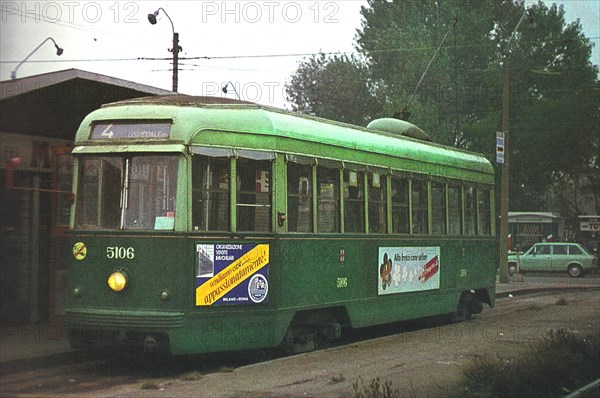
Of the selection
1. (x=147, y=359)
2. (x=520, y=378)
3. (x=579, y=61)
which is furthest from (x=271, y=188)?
(x=579, y=61)

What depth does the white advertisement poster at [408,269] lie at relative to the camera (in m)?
14.8

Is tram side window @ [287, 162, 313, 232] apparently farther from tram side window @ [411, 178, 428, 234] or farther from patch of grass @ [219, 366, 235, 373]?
tram side window @ [411, 178, 428, 234]

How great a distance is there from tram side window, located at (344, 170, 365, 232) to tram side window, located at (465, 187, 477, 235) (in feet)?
14.8

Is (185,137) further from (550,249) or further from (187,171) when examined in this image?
(550,249)

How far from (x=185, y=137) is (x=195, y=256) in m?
1.37

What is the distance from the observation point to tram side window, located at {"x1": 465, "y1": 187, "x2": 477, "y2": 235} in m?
18.0

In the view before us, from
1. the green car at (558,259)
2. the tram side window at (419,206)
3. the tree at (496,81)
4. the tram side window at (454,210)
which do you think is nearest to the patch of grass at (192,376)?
the tram side window at (419,206)

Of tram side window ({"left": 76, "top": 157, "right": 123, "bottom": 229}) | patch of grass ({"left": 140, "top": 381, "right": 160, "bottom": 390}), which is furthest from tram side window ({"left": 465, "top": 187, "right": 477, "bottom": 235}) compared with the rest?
patch of grass ({"left": 140, "top": 381, "right": 160, "bottom": 390})

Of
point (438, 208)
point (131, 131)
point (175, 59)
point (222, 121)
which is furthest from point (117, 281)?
point (175, 59)

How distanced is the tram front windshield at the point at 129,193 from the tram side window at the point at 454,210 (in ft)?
23.9

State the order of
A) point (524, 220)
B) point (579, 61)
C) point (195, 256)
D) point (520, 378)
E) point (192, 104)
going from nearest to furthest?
point (520, 378)
point (195, 256)
point (192, 104)
point (524, 220)
point (579, 61)

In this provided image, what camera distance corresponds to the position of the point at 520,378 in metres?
9.48

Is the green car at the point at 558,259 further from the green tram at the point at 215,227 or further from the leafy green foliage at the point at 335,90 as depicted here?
the green tram at the point at 215,227

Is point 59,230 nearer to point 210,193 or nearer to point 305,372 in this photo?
point 210,193
